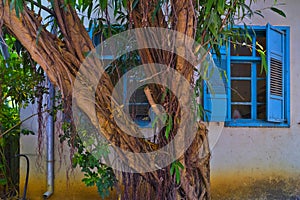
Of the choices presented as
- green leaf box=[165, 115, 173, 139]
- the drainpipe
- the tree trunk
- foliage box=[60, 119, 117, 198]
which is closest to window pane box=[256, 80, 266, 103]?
the tree trunk

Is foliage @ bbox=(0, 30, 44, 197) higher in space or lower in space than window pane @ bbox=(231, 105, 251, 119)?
higher

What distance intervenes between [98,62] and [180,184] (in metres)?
1.03

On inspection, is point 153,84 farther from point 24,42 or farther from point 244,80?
point 244,80

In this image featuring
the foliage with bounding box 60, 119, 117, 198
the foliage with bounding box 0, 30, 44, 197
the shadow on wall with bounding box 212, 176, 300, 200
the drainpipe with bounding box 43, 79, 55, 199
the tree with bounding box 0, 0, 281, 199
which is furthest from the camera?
the shadow on wall with bounding box 212, 176, 300, 200

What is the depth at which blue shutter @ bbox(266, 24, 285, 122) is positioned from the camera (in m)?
3.86

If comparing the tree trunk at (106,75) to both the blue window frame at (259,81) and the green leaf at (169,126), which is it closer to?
the green leaf at (169,126)

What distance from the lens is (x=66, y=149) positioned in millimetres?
3799

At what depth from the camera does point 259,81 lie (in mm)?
4152

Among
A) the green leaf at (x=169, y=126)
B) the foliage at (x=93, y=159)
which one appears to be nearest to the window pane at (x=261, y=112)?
the green leaf at (x=169, y=126)

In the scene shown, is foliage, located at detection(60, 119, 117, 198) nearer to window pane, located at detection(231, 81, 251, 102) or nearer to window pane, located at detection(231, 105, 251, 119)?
window pane, located at detection(231, 105, 251, 119)

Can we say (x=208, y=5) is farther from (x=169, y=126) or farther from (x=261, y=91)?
(x=261, y=91)

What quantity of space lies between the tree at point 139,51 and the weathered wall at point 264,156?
1.32m

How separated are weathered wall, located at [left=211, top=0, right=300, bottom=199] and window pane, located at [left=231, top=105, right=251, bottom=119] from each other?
239 mm

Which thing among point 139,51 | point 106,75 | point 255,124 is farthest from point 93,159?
point 255,124
